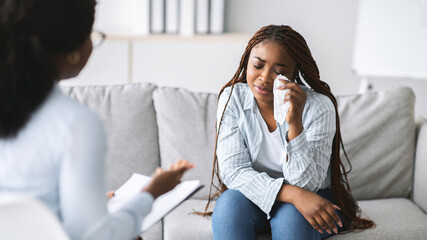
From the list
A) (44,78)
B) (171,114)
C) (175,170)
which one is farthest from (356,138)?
(44,78)

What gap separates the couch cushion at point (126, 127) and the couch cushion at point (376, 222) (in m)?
0.27

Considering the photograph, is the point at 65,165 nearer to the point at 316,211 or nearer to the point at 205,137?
the point at 316,211

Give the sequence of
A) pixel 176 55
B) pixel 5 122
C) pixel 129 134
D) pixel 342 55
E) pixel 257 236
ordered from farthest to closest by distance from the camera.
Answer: pixel 342 55 < pixel 176 55 < pixel 129 134 < pixel 257 236 < pixel 5 122

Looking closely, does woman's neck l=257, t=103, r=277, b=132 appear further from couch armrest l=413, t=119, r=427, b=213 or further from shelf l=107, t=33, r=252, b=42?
shelf l=107, t=33, r=252, b=42

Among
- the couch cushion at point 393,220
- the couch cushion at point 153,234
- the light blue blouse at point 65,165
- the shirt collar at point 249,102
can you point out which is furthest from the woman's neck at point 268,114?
the light blue blouse at point 65,165

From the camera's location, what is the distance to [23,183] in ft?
2.35

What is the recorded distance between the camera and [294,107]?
1377mm

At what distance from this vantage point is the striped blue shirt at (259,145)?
1.40m

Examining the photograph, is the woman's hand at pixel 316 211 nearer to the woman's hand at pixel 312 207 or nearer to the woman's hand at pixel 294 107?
the woman's hand at pixel 312 207

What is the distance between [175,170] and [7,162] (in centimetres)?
30

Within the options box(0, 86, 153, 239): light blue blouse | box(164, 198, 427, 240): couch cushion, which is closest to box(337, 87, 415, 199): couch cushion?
box(164, 198, 427, 240): couch cushion

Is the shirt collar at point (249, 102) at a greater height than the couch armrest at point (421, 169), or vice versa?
the shirt collar at point (249, 102)

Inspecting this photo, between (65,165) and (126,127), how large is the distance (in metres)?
1.14

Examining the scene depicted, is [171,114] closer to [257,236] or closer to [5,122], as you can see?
[257,236]
